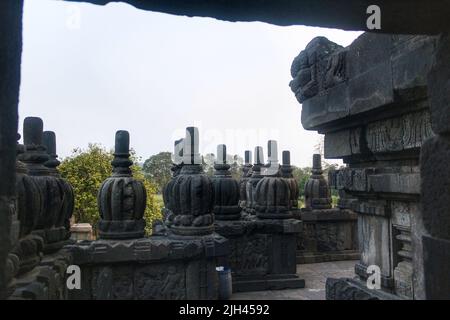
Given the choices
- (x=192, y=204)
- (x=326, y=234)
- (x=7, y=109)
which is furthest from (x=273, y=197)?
(x=7, y=109)

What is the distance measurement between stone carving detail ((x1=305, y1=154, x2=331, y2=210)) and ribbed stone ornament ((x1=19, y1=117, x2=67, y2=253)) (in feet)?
19.6

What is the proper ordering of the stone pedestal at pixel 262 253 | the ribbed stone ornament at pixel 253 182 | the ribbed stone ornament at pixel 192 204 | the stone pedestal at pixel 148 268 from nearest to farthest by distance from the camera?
1. the stone pedestal at pixel 148 268
2. the ribbed stone ornament at pixel 192 204
3. the stone pedestal at pixel 262 253
4. the ribbed stone ornament at pixel 253 182

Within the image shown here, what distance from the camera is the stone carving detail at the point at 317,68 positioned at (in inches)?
110

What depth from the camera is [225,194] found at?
21.4 feet

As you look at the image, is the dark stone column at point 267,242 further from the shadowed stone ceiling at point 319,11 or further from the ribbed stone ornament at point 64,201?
the shadowed stone ceiling at point 319,11

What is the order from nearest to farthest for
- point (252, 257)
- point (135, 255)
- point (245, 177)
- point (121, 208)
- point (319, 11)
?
point (319, 11) < point (135, 255) < point (121, 208) < point (252, 257) < point (245, 177)

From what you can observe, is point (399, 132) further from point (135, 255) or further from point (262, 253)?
point (262, 253)

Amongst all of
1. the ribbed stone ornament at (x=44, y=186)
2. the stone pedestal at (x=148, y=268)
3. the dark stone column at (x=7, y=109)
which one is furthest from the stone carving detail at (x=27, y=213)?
the dark stone column at (x=7, y=109)

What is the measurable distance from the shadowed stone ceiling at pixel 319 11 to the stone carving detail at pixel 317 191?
282 inches

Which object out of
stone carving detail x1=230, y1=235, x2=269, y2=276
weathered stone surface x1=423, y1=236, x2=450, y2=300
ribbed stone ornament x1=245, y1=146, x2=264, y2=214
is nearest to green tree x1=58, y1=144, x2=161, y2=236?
ribbed stone ornament x1=245, y1=146, x2=264, y2=214

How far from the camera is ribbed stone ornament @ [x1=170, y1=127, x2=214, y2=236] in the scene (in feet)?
15.7

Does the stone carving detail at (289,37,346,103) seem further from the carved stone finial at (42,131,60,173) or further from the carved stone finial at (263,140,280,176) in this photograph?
the carved stone finial at (263,140,280,176)

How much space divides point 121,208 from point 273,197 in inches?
117
